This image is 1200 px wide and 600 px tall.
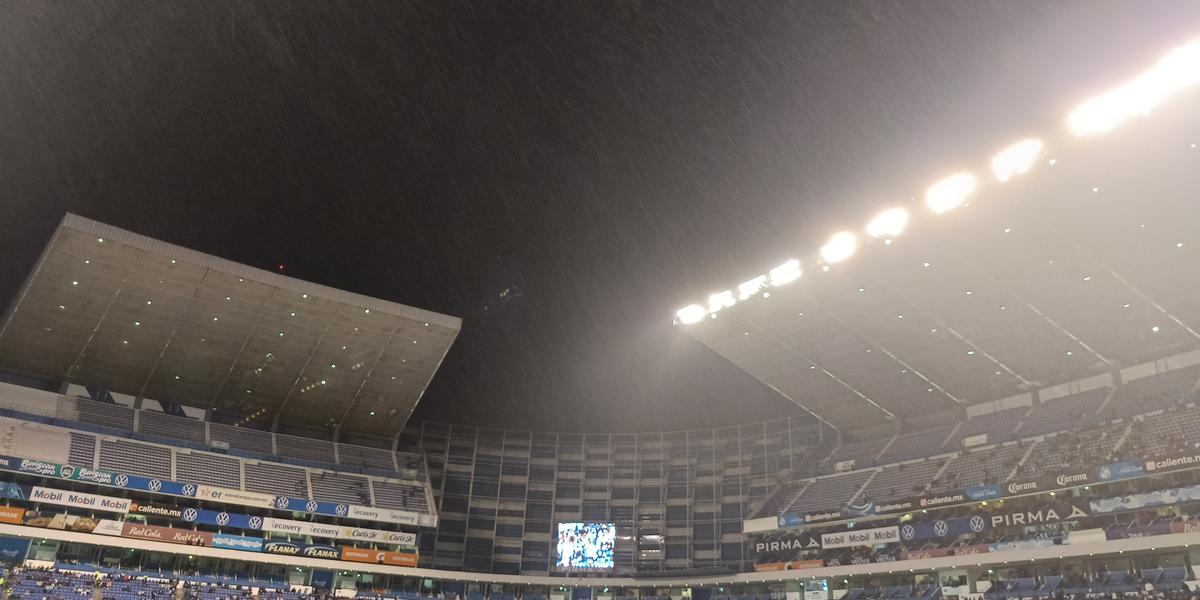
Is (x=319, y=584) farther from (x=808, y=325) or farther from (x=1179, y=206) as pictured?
(x=1179, y=206)

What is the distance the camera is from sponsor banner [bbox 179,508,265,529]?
47.9 metres

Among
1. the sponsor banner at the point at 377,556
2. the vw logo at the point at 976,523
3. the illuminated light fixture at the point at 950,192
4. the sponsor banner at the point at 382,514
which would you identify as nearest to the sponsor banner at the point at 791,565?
the vw logo at the point at 976,523

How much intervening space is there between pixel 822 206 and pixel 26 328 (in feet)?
141

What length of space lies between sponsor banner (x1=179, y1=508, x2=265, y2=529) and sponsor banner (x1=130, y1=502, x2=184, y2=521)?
0.77 feet

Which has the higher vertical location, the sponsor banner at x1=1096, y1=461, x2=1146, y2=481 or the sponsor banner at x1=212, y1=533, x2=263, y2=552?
the sponsor banner at x1=1096, y1=461, x2=1146, y2=481

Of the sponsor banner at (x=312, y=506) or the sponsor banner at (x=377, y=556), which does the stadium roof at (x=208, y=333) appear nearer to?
the sponsor banner at (x=312, y=506)

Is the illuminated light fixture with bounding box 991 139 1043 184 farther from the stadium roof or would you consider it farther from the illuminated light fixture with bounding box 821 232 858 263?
the stadium roof

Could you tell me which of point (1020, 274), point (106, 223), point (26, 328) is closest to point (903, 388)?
point (1020, 274)

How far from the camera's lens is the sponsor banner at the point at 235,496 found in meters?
48.6

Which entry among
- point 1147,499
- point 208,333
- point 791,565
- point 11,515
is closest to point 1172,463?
point 1147,499

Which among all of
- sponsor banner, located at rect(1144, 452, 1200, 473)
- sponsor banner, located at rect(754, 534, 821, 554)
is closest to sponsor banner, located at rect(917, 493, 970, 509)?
sponsor banner, located at rect(754, 534, 821, 554)

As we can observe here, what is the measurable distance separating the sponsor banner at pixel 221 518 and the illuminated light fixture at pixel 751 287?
1255 inches

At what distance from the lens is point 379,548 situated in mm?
53062

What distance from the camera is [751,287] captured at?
1655 inches
